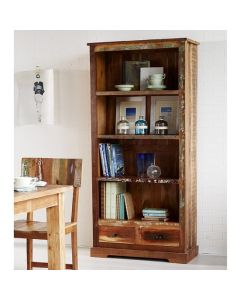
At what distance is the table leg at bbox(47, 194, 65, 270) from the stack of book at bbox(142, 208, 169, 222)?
137 centimetres

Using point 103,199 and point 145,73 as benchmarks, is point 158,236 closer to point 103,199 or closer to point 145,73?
point 103,199

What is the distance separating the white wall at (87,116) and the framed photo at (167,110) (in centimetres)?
21

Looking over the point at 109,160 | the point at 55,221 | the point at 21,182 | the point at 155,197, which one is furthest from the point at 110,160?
the point at 21,182

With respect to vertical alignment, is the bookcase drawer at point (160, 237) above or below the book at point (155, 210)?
below

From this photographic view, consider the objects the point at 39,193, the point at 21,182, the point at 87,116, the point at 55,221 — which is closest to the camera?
the point at 39,193

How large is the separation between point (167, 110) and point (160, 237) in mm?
1059

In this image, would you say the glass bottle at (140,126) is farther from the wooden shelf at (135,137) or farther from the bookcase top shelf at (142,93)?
the bookcase top shelf at (142,93)

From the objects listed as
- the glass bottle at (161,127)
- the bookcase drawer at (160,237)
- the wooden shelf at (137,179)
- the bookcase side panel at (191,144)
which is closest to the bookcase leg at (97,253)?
the bookcase drawer at (160,237)

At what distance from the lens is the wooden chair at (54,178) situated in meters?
4.42

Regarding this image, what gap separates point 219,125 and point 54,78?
1596 millimetres

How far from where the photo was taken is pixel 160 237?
17.0ft
